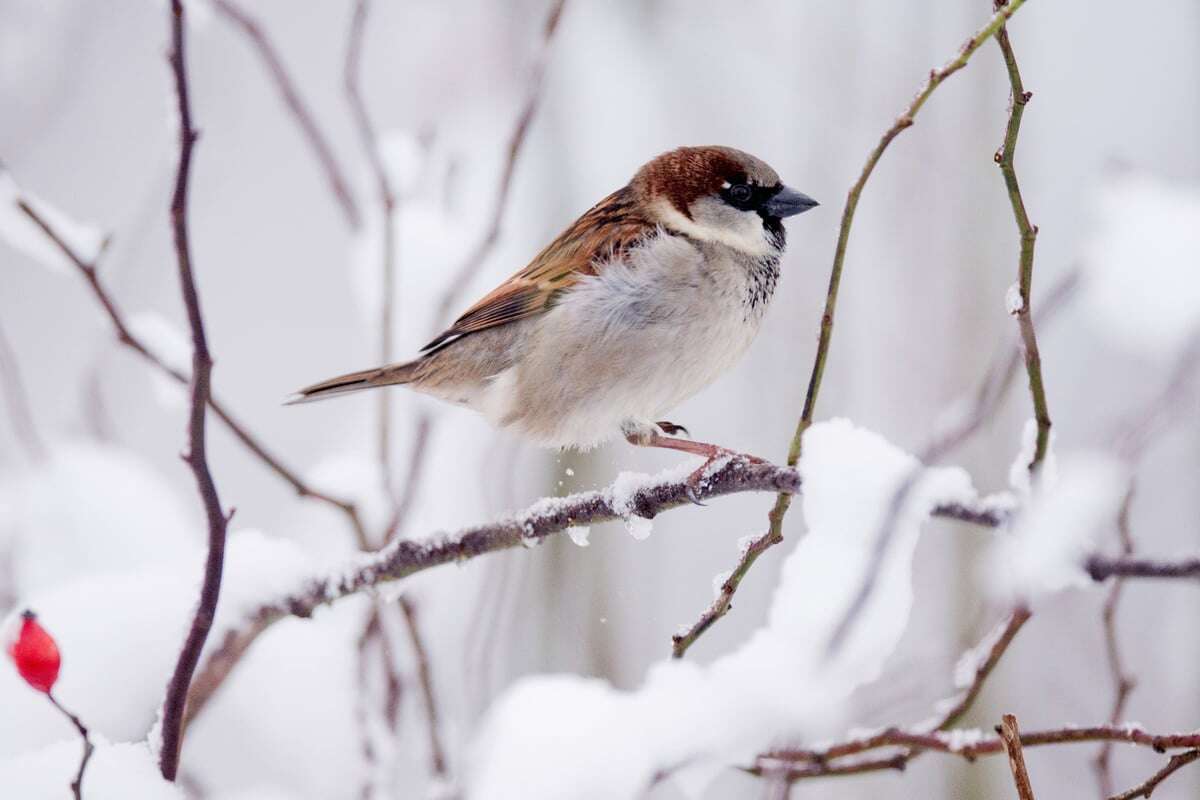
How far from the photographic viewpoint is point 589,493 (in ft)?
4.46

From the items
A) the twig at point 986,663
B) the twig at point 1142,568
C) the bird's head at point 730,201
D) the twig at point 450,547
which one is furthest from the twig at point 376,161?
the twig at point 1142,568

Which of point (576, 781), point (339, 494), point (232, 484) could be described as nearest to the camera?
point (576, 781)

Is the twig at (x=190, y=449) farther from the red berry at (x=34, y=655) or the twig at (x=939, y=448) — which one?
the twig at (x=939, y=448)

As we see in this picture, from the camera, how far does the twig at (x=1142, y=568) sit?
0.80 meters

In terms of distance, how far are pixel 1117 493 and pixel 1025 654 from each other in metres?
2.48

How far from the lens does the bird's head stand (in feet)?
6.24

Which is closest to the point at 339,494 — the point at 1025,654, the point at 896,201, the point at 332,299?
the point at 896,201

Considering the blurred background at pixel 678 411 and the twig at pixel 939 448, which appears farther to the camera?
the blurred background at pixel 678 411

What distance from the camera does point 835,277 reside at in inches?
39.4

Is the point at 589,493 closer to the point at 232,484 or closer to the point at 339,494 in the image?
the point at 339,494

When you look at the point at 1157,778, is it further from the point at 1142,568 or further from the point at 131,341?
the point at 131,341

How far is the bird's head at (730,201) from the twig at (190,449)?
107cm

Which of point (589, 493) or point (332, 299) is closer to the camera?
point (589, 493)

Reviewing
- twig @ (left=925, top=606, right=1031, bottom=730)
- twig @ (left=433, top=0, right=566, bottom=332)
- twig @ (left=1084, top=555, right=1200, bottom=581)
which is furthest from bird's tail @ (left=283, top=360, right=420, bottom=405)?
twig @ (left=1084, top=555, right=1200, bottom=581)
